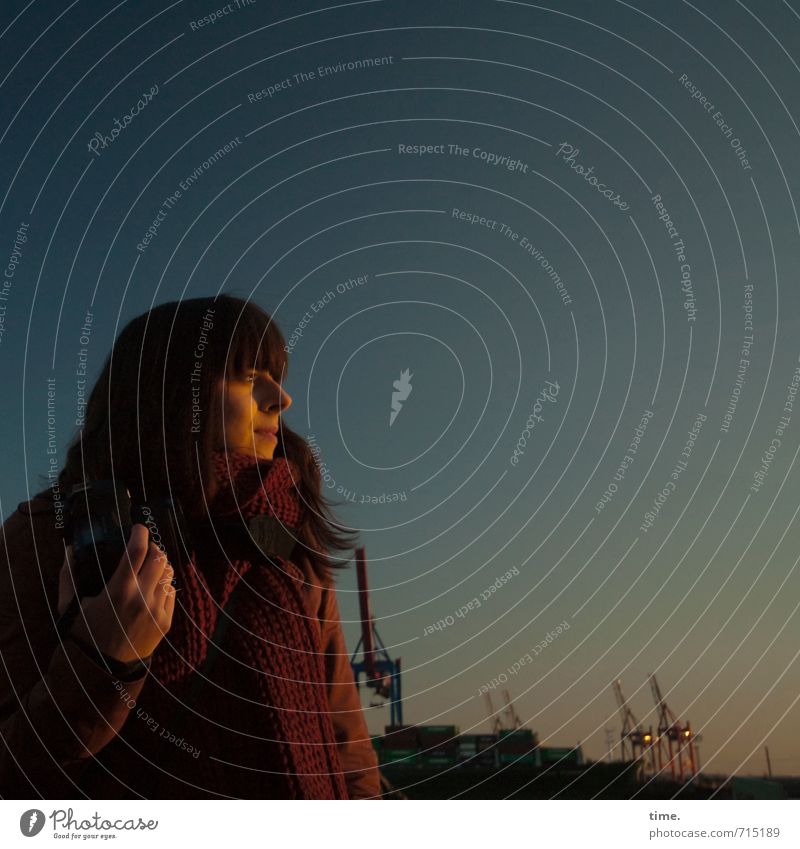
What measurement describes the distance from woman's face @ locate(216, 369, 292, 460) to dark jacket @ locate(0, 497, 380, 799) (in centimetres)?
36

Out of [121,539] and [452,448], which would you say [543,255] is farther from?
[121,539]

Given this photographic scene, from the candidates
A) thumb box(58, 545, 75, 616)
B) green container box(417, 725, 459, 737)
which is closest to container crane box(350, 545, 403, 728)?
green container box(417, 725, 459, 737)

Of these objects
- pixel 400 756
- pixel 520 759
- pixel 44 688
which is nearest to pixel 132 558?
pixel 44 688

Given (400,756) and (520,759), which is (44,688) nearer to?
(400,756)

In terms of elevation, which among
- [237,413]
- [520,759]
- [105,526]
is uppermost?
[237,413]

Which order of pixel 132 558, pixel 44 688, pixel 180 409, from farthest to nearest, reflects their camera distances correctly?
pixel 180 409 < pixel 132 558 < pixel 44 688

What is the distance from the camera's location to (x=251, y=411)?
1829 millimetres

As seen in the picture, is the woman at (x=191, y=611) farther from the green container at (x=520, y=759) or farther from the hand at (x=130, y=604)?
the green container at (x=520, y=759)

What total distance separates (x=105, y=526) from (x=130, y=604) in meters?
0.15

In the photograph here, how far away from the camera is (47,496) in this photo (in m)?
1.69

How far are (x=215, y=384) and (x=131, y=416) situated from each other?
6.7 inches

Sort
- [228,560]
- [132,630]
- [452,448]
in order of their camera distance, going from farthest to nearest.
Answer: [452,448] → [228,560] → [132,630]

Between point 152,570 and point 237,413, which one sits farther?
point 237,413
